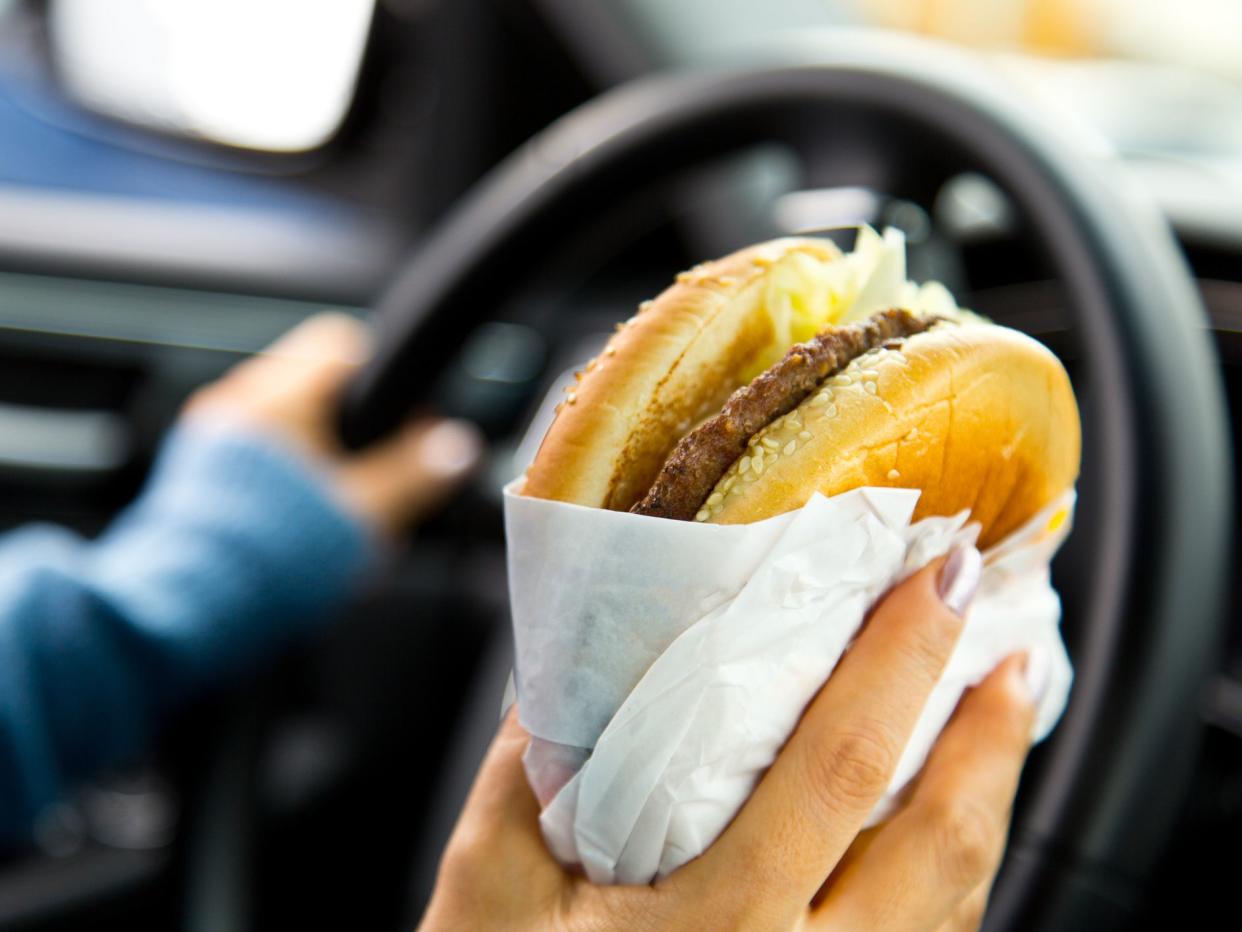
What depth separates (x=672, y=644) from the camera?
516 millimetres

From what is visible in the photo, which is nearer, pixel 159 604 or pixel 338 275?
pixel 159 604

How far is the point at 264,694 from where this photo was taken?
1.23 meters

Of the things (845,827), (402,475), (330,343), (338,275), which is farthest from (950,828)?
(338,275)

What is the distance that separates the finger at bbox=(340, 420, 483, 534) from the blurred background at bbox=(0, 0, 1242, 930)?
0.27 feet

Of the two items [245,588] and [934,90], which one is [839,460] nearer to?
[934,90]

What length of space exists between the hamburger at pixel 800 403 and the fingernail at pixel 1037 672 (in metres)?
0.08

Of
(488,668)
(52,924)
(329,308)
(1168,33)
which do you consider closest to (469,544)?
(488,668)

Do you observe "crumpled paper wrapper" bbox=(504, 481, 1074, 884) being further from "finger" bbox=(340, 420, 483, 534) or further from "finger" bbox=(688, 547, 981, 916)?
"finger" bbox=(340, 420, 483, 534)

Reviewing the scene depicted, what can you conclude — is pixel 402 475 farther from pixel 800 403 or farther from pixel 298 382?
pixel 800 403

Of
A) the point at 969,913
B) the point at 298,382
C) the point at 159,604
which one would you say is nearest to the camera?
the point at 969,913

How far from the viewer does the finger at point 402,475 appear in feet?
4.08

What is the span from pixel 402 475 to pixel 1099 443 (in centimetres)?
75

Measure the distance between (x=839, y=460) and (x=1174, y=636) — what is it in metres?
0.25

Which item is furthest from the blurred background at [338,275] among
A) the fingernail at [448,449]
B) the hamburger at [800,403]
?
the hamburger at [800,403]
